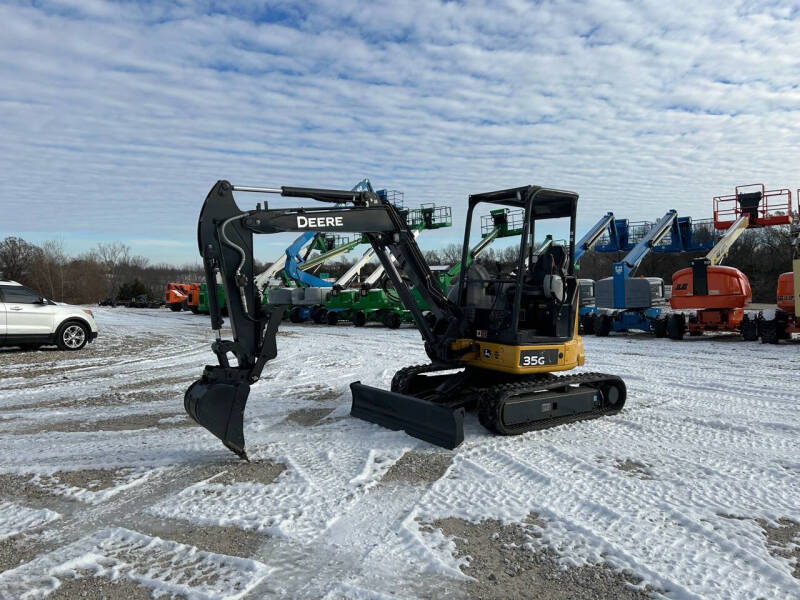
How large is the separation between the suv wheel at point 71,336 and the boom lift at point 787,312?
1703 centimetres

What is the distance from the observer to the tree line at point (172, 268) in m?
33.7

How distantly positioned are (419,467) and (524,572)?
75.2 inches

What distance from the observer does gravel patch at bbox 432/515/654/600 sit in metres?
3.16

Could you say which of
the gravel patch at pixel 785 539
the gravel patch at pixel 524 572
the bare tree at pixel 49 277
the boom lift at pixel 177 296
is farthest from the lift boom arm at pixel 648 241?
the bare tree at pixel 49 277

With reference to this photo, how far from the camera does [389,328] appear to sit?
76.1ft

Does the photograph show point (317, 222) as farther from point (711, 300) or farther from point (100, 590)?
point (711, 300)

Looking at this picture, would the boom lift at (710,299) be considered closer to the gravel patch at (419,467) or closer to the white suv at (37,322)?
the gravel patch at (419,467)

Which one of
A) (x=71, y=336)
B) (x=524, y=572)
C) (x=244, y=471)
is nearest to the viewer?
(x=524, y=572)

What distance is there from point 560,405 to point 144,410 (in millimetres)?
5177

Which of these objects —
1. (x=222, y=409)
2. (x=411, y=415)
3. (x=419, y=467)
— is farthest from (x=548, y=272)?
(x=222, y=409)

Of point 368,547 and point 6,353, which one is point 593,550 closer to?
point 368,547

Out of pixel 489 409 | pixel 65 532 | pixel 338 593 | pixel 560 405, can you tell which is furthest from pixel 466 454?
pixel 65 532

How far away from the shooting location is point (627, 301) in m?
18.7

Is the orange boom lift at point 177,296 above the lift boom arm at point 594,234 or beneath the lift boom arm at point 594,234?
beneath
